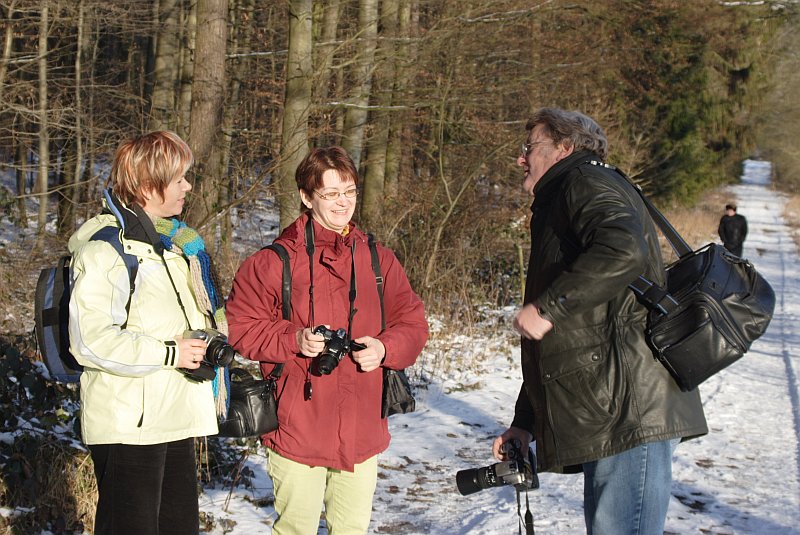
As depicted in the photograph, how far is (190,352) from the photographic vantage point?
9.66 ft

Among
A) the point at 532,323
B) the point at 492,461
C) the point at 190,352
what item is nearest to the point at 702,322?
the point at 532,323

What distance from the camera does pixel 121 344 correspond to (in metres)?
2.81

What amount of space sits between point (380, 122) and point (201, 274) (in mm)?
11199

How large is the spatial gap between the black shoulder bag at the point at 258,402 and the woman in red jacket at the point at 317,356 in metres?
0.03

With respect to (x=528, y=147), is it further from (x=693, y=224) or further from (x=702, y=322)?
(x=693, y=224)

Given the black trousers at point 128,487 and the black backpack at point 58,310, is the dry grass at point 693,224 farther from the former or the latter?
the black backpack at point 58,310

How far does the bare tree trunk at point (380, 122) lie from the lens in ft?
40.6

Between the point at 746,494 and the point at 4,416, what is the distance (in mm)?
4524

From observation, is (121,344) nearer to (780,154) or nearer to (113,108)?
(113,108)

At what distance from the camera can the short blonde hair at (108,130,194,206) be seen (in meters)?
3.03

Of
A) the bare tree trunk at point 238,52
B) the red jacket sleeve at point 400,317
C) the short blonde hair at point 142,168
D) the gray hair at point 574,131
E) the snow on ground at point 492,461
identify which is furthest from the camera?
the bare tree trunk at point 238,52

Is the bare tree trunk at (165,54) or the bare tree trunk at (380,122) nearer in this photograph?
the bare tree trunk at (380,122)

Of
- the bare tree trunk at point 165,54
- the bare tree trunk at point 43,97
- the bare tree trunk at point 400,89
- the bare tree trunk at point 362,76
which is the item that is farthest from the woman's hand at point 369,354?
the bare tree trunk at point 165,54

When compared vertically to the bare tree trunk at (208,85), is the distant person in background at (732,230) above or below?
below
